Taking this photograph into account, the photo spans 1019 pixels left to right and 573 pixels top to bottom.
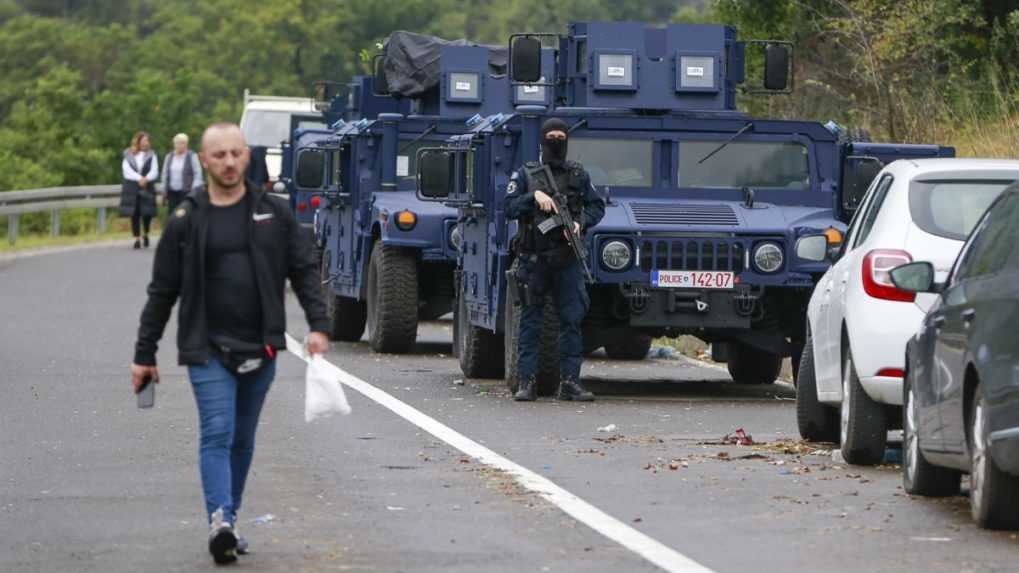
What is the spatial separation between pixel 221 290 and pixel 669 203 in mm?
8859

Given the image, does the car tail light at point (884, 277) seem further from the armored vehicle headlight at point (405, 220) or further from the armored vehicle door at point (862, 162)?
the armored vehicle headlight at point (405, 220)

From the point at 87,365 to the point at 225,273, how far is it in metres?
10.8

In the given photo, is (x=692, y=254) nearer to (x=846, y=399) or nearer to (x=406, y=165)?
(x=846, y=399)

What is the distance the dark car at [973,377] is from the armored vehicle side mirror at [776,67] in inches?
438

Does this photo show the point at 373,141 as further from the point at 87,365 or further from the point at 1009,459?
the point at 1009,459

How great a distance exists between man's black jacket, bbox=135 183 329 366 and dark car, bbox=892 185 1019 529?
2.54 m

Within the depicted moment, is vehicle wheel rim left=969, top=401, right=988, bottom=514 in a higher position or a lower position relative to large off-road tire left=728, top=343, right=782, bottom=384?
higher

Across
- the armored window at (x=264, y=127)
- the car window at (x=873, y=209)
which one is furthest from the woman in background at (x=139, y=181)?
the car window at (x=873, y=209)

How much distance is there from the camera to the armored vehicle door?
1775 centimetres

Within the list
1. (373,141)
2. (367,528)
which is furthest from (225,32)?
(367,528)

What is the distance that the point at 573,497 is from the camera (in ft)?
36.3

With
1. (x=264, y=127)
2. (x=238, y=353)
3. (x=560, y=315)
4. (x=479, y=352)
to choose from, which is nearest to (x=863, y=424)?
(x=238, y=353)

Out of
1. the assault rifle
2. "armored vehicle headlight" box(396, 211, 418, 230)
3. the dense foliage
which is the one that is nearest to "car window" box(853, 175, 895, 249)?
the assault rifle

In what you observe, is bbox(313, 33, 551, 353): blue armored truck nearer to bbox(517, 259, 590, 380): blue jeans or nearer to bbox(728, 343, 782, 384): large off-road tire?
bbox(728, 343, 782, 384): large off-road tire
